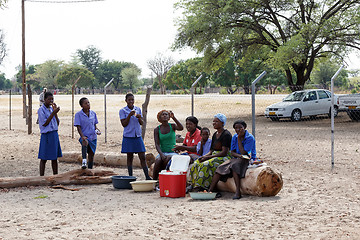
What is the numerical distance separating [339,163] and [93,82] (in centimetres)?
9542

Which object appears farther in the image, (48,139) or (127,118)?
(48,139)

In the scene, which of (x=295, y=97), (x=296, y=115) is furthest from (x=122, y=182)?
(x=295, y=97)

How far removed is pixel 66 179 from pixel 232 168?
2.91 meters

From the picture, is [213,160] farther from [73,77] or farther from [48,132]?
[73,77]

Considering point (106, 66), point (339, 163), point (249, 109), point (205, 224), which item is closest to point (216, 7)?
point (249, 109)

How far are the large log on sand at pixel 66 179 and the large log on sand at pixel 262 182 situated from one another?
8.84 feet

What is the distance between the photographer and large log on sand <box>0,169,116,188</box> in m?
7.97

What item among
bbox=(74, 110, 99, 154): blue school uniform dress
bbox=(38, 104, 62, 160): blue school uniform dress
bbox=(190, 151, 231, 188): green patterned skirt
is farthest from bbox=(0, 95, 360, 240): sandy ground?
bbox=(74, 110, 99, 154): blue school uniform dress

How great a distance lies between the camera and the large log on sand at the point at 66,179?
314 inches

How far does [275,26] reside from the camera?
87.7 ft

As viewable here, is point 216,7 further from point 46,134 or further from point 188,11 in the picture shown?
point 46,134

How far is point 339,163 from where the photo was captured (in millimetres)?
10219

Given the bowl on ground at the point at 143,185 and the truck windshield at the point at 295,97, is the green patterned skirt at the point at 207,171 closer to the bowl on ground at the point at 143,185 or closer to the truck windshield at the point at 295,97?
the bowl on ground at the point at 143,185

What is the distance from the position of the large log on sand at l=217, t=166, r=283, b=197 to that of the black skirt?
8 centimetres
